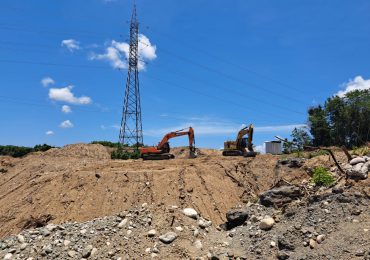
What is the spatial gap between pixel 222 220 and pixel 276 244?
285 centimetres

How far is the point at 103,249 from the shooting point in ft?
34.5

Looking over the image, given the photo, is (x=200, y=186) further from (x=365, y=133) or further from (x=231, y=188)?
(x=365, y=133)

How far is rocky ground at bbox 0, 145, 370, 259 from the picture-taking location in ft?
33.3

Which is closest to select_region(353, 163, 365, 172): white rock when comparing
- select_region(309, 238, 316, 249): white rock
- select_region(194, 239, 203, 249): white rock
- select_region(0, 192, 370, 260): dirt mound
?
select_region(0, 192, 370, 260): dirt mound

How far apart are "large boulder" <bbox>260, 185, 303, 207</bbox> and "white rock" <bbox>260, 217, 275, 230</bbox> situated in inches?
45.5

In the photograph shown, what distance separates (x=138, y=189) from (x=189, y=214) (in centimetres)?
253

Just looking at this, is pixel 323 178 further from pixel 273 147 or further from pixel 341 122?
pixel 341 122

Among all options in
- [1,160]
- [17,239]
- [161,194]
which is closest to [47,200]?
[17,239]

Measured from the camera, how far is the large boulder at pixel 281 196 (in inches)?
484

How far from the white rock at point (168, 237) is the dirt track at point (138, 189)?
180 centimetres

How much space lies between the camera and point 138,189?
14.1 metres

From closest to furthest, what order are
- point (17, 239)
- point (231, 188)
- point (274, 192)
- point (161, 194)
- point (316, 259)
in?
point (316, 259) → point (17, 239) → point (274, 192) → point (161, 194) → point (231, 188)

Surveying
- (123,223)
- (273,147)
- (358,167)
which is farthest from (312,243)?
(273,147)

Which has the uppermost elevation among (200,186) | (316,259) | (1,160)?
(1,160)
